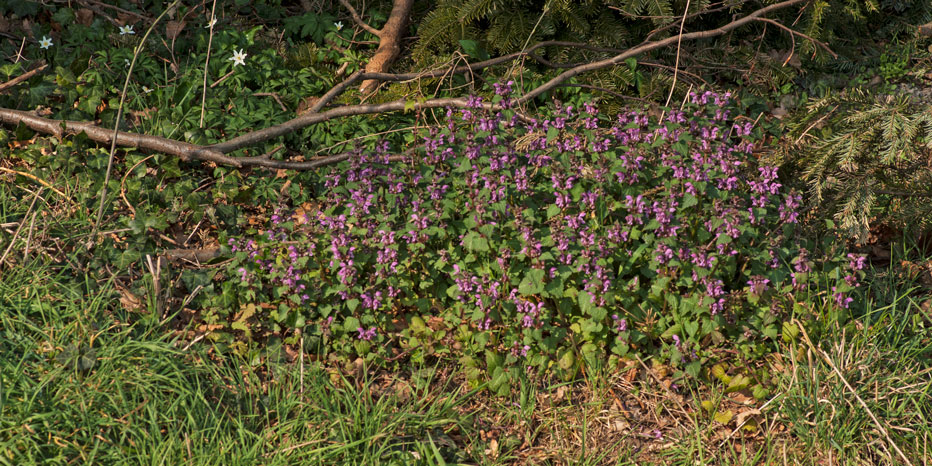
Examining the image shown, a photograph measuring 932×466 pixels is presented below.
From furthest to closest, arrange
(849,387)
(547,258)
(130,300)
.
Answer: (130,300), (547,258), (849,387)

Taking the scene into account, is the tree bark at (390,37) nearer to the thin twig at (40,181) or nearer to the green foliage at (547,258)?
the green foliage at (547,258)

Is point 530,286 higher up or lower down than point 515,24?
lower down

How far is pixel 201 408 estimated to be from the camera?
3.15 meters

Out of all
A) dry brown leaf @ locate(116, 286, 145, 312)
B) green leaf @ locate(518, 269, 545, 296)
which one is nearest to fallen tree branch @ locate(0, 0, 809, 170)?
dry brown leaf @ locate(116, 286, 145, 312)

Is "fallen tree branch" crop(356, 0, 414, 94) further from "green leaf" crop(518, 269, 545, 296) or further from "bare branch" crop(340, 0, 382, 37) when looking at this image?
"green leaf" crop(518, 269, 545, 296)

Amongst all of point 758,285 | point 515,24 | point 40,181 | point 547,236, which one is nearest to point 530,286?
point 547,236

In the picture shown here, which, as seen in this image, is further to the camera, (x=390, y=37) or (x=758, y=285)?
(x=390, y=37)

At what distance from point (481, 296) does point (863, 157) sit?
6.80ft

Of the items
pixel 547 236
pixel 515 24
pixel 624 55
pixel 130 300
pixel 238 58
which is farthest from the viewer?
pixel 238 58

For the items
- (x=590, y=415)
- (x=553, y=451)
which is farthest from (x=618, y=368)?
(x=553, y=451)

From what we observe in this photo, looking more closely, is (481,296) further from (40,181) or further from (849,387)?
(40,181)

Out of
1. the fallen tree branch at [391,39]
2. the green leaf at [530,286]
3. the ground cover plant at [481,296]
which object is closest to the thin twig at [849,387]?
the ground cover plant at [481,296]

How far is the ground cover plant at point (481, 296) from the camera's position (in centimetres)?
315

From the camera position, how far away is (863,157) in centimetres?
397
